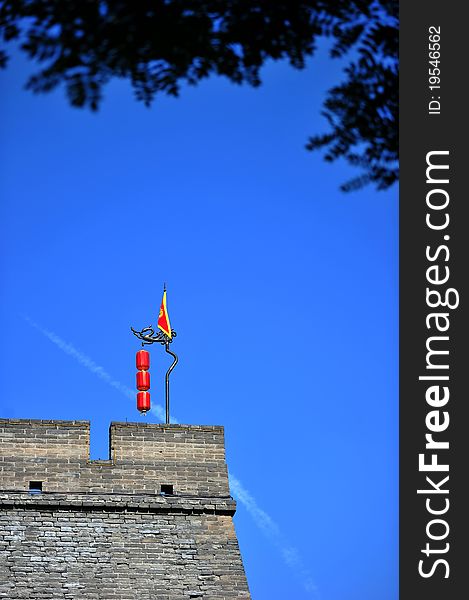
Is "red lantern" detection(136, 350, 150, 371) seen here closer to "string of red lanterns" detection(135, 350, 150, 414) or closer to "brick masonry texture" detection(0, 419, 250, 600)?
"string of red lanterns" detection(135, 350, 150, 414)

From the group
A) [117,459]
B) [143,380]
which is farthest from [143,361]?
[117,459]

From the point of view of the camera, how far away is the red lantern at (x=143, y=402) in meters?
19.1

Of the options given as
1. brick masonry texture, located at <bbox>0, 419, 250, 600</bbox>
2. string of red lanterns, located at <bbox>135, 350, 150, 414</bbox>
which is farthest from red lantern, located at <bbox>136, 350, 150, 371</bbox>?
brick masonry texture, located at <bbox>0, 419, 250, 600</bbox>

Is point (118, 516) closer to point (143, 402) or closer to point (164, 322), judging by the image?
point (143, 402)

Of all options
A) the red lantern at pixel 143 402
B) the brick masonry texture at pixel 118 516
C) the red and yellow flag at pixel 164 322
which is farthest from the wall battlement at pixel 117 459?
the red and yellow flag at pixel 164 322

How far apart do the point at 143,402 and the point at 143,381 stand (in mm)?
365

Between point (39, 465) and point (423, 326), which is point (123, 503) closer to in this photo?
point (39, 465)

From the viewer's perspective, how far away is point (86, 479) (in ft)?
55.9

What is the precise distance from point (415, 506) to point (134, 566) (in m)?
9.79

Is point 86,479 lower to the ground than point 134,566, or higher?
higher

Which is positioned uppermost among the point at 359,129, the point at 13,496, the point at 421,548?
the point at 13,496

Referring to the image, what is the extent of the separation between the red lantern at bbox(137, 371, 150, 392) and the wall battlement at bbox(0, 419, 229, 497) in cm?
182

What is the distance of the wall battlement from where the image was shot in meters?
16.9

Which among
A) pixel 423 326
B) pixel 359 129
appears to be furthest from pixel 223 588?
pixel 359 129
